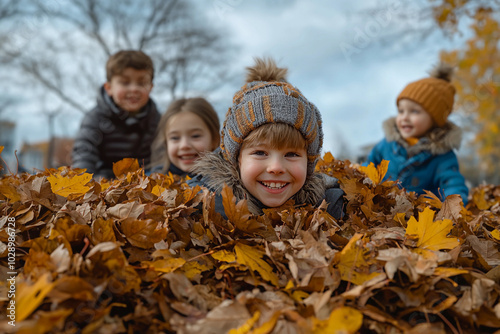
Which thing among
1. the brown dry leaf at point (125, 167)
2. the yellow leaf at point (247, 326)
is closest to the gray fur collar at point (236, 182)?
the brown dry leaf at point (125, 167)

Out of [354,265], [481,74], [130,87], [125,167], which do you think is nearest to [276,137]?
[125,167]

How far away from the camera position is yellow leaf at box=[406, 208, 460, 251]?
129 centimetres

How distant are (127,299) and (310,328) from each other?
51 centimetres

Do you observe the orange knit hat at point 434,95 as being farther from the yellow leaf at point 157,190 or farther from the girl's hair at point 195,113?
the yellow leaf at point 157,190

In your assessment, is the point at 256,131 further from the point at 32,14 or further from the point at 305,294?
the point at 32,14

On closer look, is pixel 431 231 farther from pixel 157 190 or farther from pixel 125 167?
pixel 125 167

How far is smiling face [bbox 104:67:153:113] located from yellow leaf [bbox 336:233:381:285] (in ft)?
13.7

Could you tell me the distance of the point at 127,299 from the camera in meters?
1.03

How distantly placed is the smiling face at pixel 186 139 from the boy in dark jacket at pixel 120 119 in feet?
4.20

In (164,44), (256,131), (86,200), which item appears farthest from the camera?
(164,44)

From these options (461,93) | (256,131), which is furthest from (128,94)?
(461,93)

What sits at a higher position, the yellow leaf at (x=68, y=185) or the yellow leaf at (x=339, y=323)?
the yellow leaf at (x=68, y=185)

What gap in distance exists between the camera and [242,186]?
7.07ft

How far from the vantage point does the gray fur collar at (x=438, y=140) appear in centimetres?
421
